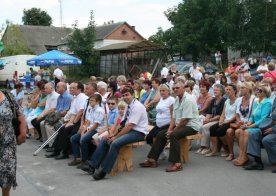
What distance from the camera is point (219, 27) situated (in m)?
31.5

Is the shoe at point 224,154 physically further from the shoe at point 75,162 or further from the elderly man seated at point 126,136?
the shoe at point 75,162

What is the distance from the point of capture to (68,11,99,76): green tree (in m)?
35.2

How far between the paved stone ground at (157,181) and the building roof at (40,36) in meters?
62.5

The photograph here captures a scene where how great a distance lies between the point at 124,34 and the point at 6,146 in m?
62.4

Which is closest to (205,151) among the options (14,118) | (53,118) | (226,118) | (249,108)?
(226,118)

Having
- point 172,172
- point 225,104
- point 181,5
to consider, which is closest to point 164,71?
point 225,104

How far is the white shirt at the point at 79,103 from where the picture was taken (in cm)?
904

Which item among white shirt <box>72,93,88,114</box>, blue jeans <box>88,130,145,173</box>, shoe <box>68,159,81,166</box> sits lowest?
shoe <box>68,159,81,166</box>

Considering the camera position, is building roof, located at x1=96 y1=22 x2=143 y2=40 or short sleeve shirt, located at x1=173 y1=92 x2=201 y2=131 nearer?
short sleeve shirt, located at x1=173 y1=92 x2=201 y2=131

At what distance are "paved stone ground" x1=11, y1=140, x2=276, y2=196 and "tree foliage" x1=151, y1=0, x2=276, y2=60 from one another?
2296 cm

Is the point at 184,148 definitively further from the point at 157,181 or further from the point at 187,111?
the point at 157,181

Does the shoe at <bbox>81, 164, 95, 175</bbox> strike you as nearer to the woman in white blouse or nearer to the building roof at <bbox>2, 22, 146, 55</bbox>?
the woman in white blouse

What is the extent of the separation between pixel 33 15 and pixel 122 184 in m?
86.6

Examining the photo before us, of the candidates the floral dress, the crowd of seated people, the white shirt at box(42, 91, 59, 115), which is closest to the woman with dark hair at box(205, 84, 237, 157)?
the crowd of seated people
